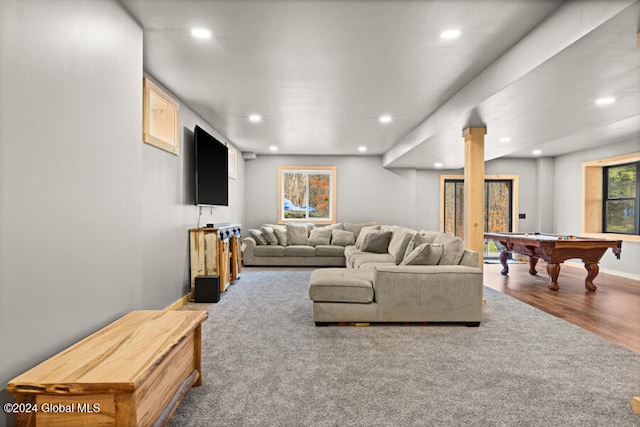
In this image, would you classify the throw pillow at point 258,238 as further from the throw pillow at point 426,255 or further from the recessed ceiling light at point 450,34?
the recessed ceiling light at point 450,34

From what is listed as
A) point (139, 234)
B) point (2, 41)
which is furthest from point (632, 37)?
point (139, 234)

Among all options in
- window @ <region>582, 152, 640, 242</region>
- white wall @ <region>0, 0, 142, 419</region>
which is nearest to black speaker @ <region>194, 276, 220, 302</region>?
→ white wall @ <region>0, 0, 142, 419</region>

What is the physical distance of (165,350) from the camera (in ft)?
5.72

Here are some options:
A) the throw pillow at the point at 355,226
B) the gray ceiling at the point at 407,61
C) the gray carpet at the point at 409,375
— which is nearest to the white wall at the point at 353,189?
the throw pillow at the point at 355,226

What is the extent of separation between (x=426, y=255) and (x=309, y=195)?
532cm

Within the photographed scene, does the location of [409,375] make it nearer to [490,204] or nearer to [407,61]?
[407,61]

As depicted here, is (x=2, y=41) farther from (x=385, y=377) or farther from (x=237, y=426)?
(x=385, y=377)

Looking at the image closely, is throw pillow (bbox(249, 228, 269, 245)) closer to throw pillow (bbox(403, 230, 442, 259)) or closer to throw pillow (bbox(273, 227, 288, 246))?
throw pillow (bbox(273, 227, 288, 246))

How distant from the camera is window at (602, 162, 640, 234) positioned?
688cm

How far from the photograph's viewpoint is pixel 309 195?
29.6 ft

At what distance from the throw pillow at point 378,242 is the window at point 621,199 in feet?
15.3

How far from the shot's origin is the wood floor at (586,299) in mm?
3627

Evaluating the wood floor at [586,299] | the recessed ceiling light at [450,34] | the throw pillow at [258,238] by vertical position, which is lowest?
the wood floor at [586,299]

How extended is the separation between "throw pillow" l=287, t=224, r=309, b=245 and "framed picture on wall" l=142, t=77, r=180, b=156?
3971 millimetres
